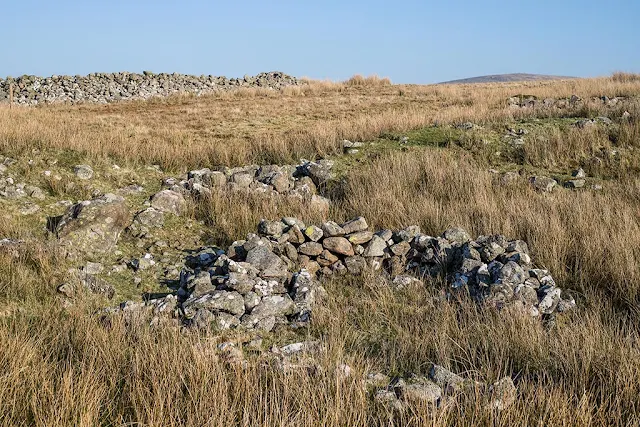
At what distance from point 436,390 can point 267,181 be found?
6113 millimetres

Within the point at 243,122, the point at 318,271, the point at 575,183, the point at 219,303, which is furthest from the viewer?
the point at 243,122

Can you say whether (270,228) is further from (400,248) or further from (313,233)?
(400,248)

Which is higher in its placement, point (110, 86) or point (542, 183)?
point (110, 86)

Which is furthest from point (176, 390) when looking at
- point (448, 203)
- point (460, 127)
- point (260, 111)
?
point (260, 111)

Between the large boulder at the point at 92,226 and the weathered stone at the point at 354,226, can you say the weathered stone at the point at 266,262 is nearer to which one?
the weathered stone at the point at 354,226

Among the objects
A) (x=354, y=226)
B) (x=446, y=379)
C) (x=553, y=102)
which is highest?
(x=553, y=102)

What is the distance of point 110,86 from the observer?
100 ft

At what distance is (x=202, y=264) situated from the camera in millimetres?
5641

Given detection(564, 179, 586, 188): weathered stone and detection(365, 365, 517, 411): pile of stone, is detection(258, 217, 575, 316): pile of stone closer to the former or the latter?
detection(365, 365, 517, 411): pile of stone

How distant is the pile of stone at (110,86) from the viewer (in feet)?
93.6

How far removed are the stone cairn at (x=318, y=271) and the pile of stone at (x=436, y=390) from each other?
122 centimetres

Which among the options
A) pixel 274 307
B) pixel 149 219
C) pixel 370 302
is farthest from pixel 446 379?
pixel 149 219

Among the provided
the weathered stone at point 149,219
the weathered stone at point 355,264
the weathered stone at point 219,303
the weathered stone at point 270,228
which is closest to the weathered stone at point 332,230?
the weathered stone at point 355,264

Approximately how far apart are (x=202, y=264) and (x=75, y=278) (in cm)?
132
